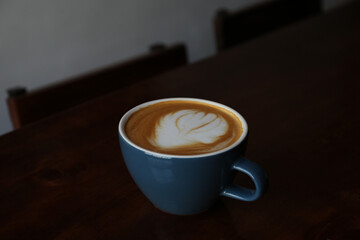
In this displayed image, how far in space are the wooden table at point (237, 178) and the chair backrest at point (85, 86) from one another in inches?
3.0

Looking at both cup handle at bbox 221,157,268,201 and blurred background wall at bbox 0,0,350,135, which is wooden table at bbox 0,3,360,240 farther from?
blurred background wall at bbox 0,0,350,135

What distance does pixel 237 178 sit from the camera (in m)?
0.50

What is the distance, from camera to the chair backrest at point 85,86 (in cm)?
71

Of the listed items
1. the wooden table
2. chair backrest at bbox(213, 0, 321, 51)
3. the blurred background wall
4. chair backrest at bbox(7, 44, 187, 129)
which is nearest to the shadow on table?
the wooden table

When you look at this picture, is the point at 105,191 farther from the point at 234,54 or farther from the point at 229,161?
the point at 234,54

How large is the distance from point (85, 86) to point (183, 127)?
37 centimetres

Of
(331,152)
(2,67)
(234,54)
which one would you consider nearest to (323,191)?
(331,152)

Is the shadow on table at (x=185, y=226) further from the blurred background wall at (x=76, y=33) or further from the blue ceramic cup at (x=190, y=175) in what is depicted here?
the blurred background wall at (x=76, y=33)

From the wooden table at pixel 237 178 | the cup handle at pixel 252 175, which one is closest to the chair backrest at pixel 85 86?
A: the wooden table at pixel 237 178

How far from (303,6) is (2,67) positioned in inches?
35.4

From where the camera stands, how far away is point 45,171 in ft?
1.73

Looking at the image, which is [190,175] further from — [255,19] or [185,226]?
[255,19]

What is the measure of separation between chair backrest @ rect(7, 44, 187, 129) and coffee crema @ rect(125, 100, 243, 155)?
0.31 meters

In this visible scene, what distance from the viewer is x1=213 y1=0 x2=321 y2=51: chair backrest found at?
39.8 inches
